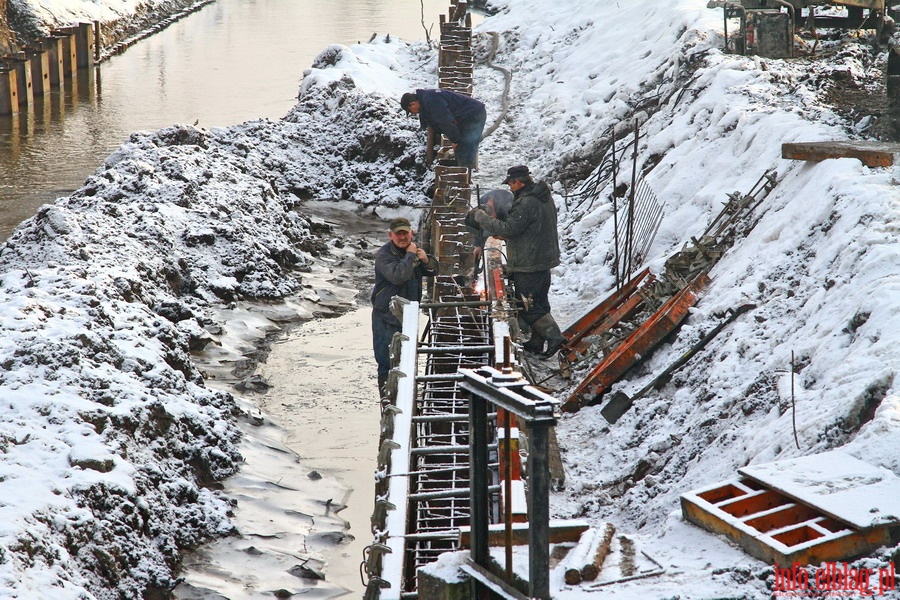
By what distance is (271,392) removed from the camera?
29.1ft

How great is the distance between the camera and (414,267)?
7566mm

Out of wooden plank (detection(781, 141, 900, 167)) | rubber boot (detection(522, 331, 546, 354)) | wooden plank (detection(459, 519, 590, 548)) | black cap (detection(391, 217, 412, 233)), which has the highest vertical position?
wooden plank (detection(781, 141, 900, 167))

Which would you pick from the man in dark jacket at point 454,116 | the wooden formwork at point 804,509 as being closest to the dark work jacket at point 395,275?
the wooden formwork at point 804,509

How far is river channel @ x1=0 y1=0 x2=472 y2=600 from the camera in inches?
247

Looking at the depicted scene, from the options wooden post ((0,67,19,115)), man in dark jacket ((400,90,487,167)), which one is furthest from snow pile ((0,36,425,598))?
wooden post ((0,67,19,115))

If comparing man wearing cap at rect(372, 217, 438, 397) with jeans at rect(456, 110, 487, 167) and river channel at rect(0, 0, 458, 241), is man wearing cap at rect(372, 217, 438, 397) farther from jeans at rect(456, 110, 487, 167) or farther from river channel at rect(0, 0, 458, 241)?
river channel at rect(0, 0, 458, 241)

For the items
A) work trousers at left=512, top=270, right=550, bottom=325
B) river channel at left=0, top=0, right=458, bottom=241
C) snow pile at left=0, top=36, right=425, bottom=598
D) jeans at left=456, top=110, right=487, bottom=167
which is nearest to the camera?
snow pile at left=0, top=36, right=425, bottom=598

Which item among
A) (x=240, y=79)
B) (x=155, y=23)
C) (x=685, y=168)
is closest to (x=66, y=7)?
(x=155, y=23)

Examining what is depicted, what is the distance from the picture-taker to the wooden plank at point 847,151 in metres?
7.36

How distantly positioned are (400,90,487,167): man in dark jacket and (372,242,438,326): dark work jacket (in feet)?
13.6

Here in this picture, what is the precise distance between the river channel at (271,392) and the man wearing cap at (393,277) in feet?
2.93

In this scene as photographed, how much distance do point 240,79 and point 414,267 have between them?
20137 mm

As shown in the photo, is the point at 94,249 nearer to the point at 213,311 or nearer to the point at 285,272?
the point at 213,311

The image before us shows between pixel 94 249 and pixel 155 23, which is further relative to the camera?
pixel 155 23
